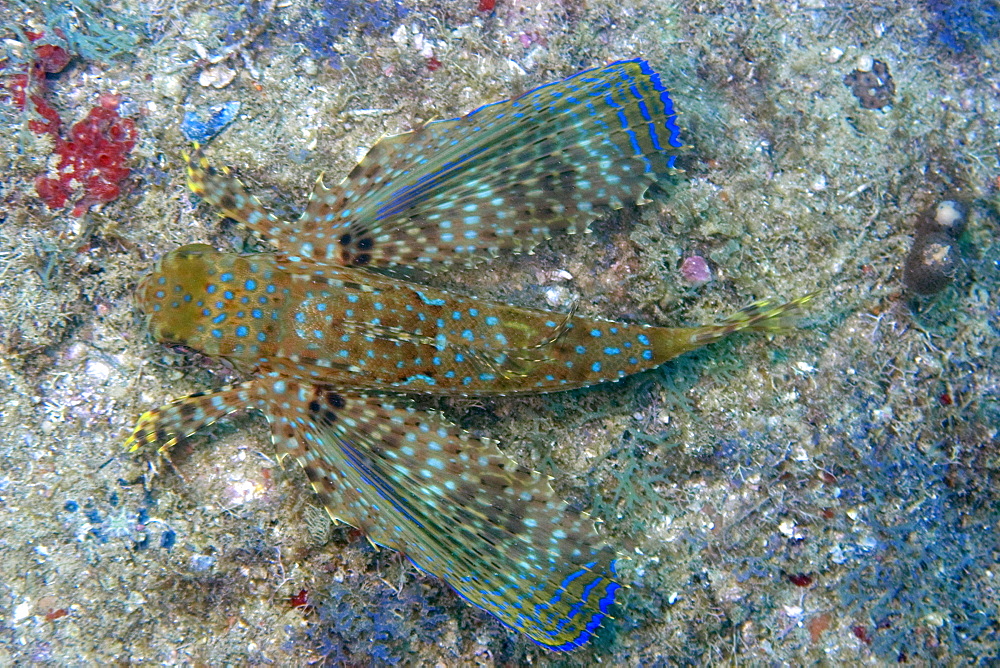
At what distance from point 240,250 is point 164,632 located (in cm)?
253

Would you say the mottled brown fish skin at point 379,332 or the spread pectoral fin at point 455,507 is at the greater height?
the mottled brown fish skin at point 379,332

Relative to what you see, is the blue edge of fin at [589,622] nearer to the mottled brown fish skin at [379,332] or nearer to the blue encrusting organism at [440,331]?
the blue encrusting organism at [440,331]

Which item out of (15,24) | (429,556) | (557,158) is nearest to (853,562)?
(429,556)

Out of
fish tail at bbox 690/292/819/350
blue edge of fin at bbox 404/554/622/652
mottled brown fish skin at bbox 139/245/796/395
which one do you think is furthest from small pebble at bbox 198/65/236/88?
fish tail at bbox 690/292/819/350

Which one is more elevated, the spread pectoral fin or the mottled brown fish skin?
the mottled brown fish skin

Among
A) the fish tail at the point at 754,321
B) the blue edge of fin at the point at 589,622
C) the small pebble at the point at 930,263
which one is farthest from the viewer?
the small pebble at the point at 930,263

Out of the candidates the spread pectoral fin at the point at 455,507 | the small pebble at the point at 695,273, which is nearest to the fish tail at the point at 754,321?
the small pebble at the point at 695,273

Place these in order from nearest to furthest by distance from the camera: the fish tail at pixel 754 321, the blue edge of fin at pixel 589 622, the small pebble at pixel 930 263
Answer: the blue edge of fin at pixel 589 622
the fish tail at pixel 754 321
the small pebble at pixel 930 263

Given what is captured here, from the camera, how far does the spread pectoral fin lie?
11.5 feet

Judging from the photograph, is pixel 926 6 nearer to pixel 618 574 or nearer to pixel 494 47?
pixel 494 47

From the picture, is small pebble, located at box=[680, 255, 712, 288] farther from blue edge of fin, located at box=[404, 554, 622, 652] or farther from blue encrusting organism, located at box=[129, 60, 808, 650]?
blue edge of fin, located at box=[404, 554, 622, 652]

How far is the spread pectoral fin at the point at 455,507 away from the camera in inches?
138

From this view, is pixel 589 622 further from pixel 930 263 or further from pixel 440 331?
pixel 930 263

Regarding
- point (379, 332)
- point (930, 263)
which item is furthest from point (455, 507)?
point (930, 263)
